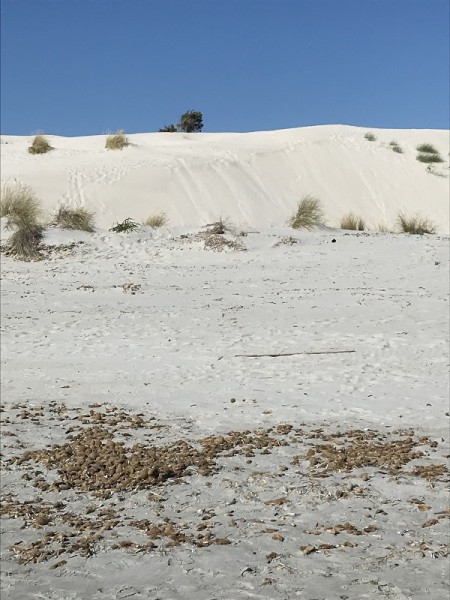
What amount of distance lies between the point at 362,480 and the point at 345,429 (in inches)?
53.1

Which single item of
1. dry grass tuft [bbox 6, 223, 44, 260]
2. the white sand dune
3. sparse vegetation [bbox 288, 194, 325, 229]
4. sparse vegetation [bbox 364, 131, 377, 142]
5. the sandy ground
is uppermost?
sparse vegetation [bbox 364, 131, 377, 142]

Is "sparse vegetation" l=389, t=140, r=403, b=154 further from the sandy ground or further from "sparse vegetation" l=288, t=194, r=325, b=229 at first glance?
the sandy ground

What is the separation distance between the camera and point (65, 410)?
6.87 metres

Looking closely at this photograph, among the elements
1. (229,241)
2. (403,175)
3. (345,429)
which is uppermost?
(403,175)

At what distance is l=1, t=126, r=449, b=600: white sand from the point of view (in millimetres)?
3682

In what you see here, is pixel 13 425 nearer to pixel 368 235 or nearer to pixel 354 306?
pixel 354 306

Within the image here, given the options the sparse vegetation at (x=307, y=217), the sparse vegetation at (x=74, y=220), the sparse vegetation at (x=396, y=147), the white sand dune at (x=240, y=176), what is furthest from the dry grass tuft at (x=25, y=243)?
the sparse vegetation at (x=396, y=147)

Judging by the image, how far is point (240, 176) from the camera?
23828mm

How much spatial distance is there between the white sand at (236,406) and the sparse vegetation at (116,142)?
21.4 feet

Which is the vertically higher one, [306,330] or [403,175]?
[403,175]

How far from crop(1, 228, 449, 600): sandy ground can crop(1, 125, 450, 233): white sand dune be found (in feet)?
22.5

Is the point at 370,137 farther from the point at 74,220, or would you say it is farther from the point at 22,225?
the point at 22,225

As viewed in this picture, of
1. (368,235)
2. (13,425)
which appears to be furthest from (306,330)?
(368,235)

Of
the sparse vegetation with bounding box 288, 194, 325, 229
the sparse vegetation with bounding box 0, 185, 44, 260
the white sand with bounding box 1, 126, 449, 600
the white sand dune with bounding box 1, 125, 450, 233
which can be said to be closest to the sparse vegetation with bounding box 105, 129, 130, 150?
the white sand dune with bounding box 1, 125, 450, 233
